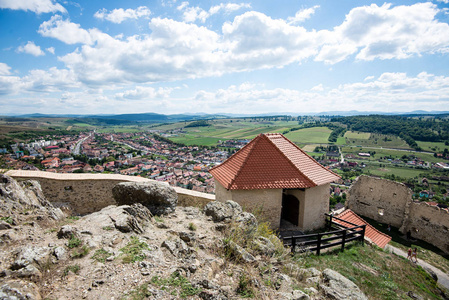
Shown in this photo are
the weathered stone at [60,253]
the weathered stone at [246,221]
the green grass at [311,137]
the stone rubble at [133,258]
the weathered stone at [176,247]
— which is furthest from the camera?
the green grass at [311,137]

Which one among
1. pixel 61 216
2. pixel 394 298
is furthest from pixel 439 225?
pixel 61 216

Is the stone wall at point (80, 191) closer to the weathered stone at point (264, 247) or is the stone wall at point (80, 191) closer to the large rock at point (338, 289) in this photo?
the weathered stone at point (264, 247)

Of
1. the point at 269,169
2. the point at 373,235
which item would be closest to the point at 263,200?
the point at 269,169

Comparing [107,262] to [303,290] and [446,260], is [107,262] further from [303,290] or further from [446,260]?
[446,260]

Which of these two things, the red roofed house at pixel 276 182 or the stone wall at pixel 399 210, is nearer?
the red roofed house at pixel 276 182

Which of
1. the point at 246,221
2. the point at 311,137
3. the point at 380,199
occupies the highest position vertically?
the point at 246,221

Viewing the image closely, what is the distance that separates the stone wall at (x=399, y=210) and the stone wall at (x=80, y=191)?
42.9 ft

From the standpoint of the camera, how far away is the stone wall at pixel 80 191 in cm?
918

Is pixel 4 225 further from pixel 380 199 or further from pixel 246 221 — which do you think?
pixel 380 199

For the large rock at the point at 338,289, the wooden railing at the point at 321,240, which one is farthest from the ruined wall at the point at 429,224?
the large rock at the point at 338,289

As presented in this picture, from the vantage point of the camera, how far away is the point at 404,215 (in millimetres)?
14508

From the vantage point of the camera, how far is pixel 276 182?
9.09 metres

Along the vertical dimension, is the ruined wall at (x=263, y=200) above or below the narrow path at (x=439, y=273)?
above

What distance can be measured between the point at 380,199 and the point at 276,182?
37.4 feet
